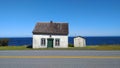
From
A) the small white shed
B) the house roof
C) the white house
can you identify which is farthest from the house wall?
the small white shed

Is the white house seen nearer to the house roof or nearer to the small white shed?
the house roof

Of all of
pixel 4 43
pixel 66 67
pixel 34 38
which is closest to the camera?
pixel 66 67

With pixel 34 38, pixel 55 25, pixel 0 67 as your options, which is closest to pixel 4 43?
pixel 34 38

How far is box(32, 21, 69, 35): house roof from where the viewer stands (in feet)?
129

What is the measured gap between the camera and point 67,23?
139 ft

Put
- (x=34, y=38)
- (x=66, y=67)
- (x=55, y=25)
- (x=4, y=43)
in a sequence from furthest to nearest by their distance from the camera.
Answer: (x=4, y=43), (x=55, y=25), (x=34, y=38), (x=66, y=67)

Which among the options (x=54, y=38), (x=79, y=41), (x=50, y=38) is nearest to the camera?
(x=50, y=38)

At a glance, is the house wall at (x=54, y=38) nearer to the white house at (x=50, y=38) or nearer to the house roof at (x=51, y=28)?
the white house at (x=50, y=38)

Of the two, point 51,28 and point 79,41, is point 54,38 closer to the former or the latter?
point 51,28

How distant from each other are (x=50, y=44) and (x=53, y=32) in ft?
7.87

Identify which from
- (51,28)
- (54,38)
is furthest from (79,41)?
(51,28)

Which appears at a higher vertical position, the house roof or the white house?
the house roof

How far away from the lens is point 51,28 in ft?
133

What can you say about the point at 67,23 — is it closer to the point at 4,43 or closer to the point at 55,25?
the point at 55,25
